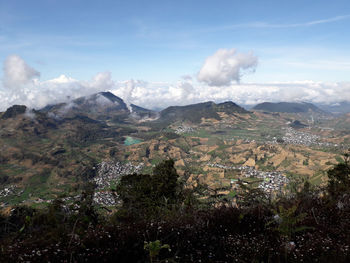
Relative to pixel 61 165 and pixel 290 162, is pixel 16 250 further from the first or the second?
pixel 61 165

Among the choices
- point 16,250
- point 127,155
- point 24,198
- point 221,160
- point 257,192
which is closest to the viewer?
point 16,250

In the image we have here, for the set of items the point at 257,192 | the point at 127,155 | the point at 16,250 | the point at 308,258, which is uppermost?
the point at 16,250

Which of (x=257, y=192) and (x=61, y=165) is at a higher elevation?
(x=257, y=192)

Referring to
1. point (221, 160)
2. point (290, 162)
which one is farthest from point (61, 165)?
point (290, 162)

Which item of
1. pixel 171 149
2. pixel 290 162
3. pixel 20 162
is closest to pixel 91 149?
pixel 20 162

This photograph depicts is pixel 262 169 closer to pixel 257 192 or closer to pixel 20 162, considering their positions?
pixel 257 192

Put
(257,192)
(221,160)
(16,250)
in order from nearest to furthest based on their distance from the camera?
(16,250) → (257,192) → (221,160)

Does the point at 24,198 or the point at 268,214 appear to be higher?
the point at 268,214

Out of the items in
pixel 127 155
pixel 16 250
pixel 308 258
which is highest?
pixel 16 250

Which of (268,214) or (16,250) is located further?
(268,214)
